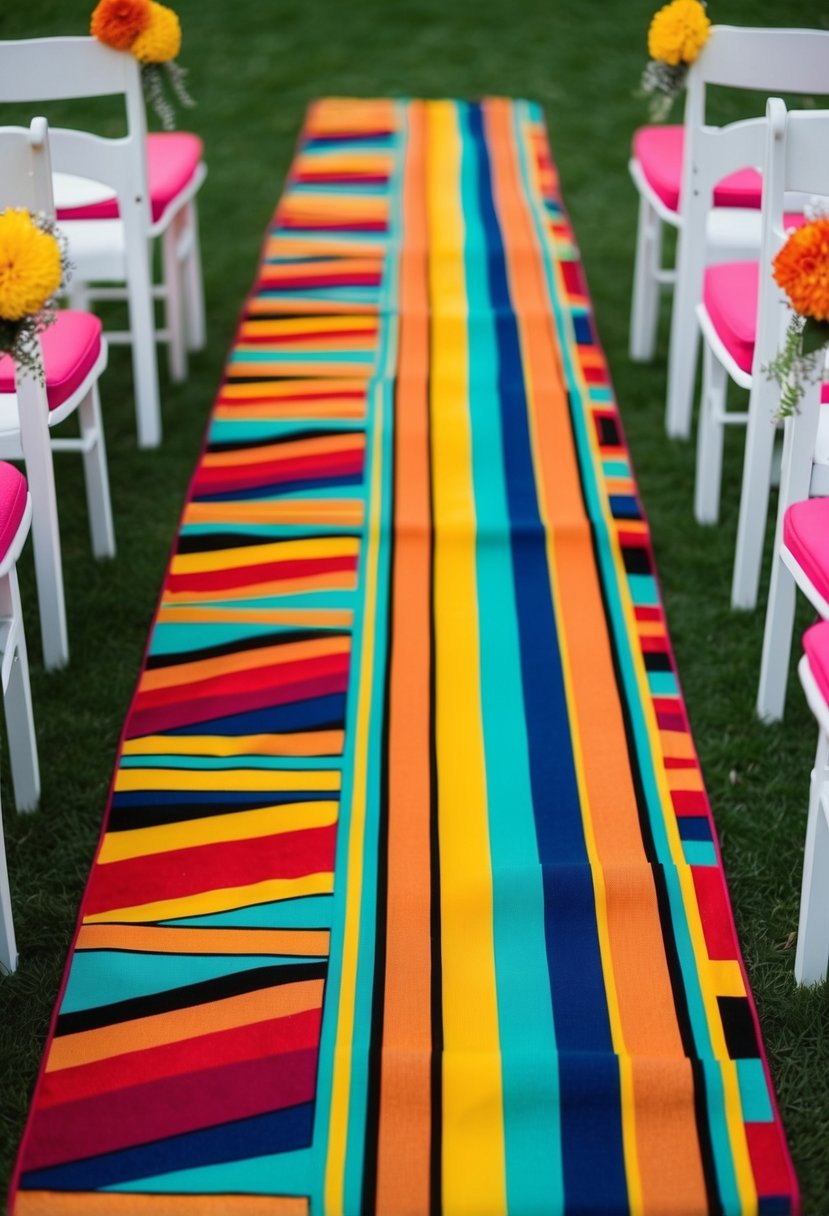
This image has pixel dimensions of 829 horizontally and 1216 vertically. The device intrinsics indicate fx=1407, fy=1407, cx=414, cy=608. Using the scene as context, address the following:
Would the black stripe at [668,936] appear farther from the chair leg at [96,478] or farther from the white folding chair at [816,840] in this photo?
the chair leg at [96,478]

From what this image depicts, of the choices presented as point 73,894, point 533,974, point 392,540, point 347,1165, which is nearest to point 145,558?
point 392,540

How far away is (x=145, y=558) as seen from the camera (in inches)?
130

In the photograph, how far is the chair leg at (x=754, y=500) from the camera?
2848mm

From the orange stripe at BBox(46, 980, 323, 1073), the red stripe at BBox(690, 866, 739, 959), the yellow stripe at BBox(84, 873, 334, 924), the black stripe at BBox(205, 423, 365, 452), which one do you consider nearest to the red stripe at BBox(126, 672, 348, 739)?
the yellow stripe at BBox(84, 873, 334, 924)

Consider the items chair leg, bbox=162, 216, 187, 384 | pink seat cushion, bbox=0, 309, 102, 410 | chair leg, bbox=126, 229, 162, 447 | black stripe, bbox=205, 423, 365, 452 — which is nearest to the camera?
pink seat cushion, bbox=0, 309, 102, 410

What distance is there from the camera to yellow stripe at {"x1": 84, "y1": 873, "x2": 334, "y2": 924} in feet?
7.43

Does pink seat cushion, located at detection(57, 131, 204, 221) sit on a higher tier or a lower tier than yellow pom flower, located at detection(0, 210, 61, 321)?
lower

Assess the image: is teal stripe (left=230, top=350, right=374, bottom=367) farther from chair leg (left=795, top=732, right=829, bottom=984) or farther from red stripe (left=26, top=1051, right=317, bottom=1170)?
red stripe (left=26, top=1051, right=317, bottom=1170)

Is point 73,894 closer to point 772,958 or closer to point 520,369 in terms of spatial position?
point 772,958

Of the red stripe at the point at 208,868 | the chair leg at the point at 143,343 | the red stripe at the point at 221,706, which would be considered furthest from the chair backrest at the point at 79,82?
the red stripe at the point at 208,868

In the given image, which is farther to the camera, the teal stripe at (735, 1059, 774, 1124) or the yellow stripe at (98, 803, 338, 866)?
the yellow stripe at (98, 803, 338, 866)

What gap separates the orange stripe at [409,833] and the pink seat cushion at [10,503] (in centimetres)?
80

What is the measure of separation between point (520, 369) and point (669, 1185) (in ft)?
8.75

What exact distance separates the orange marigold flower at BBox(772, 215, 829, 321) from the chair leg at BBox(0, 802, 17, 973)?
140 cm
